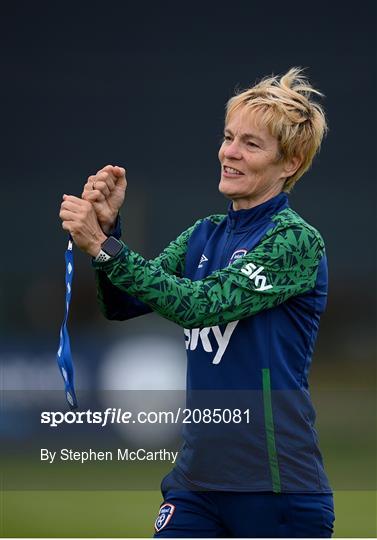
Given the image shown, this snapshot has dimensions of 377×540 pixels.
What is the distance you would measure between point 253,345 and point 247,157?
631 millimetres

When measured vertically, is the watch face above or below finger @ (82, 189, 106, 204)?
below

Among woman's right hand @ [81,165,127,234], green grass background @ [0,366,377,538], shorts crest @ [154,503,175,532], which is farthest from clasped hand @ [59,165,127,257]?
green grass background @ [0,366,377,538]

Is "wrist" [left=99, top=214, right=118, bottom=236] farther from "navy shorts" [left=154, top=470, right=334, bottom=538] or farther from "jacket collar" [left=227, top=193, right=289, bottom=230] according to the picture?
"navy shorts" [left=154, top=470, right=334, bottom=538]

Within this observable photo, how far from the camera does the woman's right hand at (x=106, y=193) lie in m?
3.49

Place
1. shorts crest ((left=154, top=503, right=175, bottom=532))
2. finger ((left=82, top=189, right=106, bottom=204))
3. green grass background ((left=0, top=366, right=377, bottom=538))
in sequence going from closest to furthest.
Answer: finger ((left=82, top=189, right=106, bottom=204)) → shorts crest ((left=154, top=503, right=175, bottom=532)) → green grass background ((left=0, top=366, right=377, bottom=538))

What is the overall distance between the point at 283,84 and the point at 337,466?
17.7ft

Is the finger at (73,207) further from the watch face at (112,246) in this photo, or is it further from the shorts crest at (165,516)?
the shorts crest at (165,516)

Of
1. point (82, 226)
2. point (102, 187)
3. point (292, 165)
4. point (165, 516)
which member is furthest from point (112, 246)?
point (165, 516)

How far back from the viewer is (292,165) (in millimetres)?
3801

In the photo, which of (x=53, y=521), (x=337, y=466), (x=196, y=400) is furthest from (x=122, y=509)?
(x=196, y=400)

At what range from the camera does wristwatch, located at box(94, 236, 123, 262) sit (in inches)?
132

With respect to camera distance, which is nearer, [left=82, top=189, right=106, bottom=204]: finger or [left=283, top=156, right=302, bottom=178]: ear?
[left=82, top=189, right=106, bottom=204]: finger

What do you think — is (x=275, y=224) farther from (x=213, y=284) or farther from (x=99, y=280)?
(x=99, y=280)

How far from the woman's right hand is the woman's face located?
36cm
